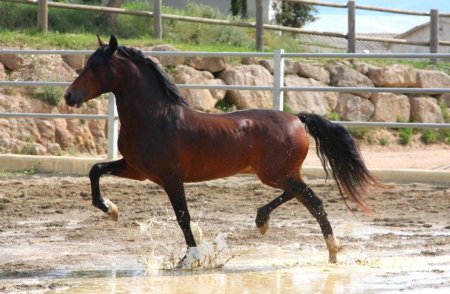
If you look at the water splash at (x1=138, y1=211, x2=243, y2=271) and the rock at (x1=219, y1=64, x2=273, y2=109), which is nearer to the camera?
the water splash at (x1=138, y1=211, x2=243, y2=271)

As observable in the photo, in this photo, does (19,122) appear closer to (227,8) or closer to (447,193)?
(447,193)

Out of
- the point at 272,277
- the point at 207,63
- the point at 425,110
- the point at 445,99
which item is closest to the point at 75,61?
the point at 207,63

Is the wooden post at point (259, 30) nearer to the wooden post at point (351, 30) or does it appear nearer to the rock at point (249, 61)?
the wooden post at point (351, 30)

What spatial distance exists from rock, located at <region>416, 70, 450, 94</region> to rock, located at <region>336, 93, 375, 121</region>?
3.82 ft

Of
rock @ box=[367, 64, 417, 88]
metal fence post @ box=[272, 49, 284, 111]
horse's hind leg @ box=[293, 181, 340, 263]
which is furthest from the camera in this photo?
rock @ box=[367, 64, 417, 88]

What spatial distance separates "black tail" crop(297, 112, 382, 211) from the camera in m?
8.56

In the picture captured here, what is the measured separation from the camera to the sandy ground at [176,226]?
26.0 ft

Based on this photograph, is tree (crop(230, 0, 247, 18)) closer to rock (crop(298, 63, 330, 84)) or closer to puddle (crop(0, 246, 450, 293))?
rock (crop(298, 63, 330, 84))

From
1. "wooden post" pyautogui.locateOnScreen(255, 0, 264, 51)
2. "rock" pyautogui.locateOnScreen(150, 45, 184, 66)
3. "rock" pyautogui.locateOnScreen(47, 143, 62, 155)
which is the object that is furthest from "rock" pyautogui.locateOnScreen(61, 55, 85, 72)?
"wooden post" pyautogui.locateOnScreen(255, 0, 264, 51)

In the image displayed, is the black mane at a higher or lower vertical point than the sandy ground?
higher

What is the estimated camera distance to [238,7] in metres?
29.2

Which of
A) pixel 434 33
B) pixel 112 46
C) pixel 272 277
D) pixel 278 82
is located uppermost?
pixel 434 33

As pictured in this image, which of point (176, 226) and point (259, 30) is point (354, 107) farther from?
point (176, 226)

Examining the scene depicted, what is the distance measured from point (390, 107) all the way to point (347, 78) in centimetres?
94
